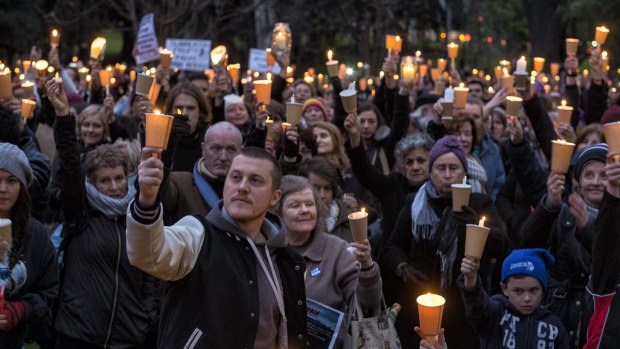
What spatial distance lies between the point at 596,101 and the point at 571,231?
433cm

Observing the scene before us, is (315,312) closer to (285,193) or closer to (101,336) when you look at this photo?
(285,193)

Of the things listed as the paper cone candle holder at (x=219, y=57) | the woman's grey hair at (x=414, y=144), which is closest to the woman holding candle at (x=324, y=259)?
the woman's grey hair at (x=414, y=144)

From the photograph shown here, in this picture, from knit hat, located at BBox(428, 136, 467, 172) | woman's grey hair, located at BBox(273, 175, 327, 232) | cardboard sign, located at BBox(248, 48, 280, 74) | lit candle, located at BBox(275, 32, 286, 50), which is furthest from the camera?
cardboard sign, located at BBox(248, 48, 280, 74)

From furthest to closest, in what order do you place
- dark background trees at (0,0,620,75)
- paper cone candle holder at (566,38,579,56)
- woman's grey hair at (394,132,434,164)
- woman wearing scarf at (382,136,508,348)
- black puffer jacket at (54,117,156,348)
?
dark background trees at (0,0,620,75), paper cone candle holder at (566,38,579,56), woman's grey hair at (394,132,434,164), woman wearing scarf at (382,136,508,348), black puffer jacket at (54,117,156,348)

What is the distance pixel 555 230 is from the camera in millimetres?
6527

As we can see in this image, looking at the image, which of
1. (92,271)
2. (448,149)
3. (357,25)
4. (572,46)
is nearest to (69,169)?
(92,271)

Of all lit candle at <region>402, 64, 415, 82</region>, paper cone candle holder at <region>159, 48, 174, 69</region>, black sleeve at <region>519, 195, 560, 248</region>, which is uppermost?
paper cone candle holder at <region>159, 48, 174, 69</region>

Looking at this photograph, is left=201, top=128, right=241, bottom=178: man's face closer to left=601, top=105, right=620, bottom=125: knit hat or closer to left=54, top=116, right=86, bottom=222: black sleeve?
left=54, top=116, right=86, bottom=222: black sleeve

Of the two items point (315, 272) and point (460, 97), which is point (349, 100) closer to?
point (460, 97)

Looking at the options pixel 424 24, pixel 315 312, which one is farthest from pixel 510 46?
pixel 315 312

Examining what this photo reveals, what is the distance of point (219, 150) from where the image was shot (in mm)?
6520

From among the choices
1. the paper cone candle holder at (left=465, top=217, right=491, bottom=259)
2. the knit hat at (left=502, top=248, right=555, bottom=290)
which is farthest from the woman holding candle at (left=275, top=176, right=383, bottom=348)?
the knit hat at (left=502, top=248, right=555, bottom=290)

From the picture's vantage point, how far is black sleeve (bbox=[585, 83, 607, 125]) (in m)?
10.2

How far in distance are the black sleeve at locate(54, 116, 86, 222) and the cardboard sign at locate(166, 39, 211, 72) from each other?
29.9 feet
